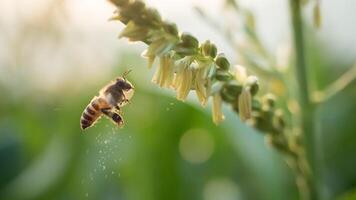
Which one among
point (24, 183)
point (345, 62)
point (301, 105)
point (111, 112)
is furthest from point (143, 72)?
point (111, 112)

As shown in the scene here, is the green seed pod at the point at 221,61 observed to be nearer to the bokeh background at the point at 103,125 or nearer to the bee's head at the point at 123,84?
the bee's head at the point at 123,84

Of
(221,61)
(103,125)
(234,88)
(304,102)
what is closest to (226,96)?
(234,88)

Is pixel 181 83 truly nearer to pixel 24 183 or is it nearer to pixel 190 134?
pixel 24 183

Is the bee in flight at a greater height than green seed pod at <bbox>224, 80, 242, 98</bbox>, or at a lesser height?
lesser

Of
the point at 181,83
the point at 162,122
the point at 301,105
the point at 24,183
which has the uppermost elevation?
the point at 181,83

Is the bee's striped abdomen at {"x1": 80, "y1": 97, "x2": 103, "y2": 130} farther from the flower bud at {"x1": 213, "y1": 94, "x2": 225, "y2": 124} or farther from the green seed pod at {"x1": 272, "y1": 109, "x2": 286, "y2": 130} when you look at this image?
the green seed pod at {"x1": 272, "y1": 109, "x2": 286, "y2": 130}

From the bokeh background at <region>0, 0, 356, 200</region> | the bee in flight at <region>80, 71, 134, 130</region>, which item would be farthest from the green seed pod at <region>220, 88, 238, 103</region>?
the bokeh background at <region>0, 0, 356, 200</region>
